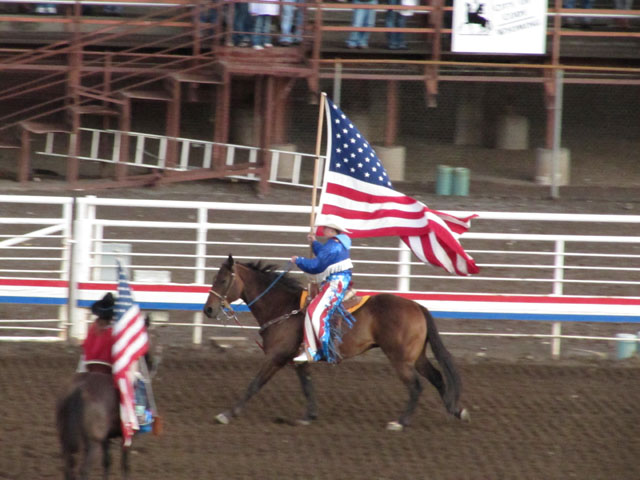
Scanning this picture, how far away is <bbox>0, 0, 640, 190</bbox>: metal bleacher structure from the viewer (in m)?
15.6

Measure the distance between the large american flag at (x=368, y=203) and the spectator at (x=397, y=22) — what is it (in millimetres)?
8892

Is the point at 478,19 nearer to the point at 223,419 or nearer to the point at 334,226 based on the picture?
the point at 334,226

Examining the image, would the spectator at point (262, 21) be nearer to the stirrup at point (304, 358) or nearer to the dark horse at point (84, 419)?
the stirrup at point (304, 358)

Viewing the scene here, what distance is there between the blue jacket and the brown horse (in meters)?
0.40

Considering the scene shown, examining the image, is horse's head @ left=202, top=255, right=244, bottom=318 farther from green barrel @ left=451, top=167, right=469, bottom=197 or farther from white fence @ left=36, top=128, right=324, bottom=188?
green barrel @ left=451, top=167, right=469, bottom=197

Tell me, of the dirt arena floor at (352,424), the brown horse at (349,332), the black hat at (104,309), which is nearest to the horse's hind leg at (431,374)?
the brown horse at (349,332)

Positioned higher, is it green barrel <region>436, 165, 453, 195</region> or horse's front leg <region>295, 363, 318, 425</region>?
green barrel <region>436, 165, 453, 195</region>

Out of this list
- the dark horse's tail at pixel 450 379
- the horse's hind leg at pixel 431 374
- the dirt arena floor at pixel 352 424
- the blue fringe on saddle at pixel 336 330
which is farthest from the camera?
the horse's hind leg at pixel 431 374

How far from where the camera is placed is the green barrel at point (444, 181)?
621 inches

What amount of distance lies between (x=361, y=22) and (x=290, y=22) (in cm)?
140

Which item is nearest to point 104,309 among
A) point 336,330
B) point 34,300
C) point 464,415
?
point 336,330

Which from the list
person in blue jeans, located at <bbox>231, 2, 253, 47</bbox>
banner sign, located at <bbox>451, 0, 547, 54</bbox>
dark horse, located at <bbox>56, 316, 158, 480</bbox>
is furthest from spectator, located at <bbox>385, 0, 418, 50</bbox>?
dark horse, located at <bbox>56, 316, 158, 480</bbox>

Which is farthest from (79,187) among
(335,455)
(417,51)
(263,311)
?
(335,455)

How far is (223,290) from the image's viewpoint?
26.1ft
